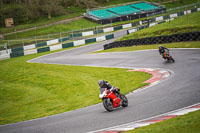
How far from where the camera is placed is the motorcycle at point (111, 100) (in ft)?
36.2

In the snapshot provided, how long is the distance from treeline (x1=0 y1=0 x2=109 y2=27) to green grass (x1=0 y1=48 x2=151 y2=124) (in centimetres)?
3992

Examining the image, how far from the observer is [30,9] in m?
61.5

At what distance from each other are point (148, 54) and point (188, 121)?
17872 millimetres

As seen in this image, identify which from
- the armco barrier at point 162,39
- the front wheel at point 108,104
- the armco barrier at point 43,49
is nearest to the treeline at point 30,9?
the armco barrier at point 43,49

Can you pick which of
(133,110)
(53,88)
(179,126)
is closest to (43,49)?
(53,88)

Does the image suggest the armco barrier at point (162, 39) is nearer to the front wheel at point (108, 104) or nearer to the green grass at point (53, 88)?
the green grass at point (53, 88)

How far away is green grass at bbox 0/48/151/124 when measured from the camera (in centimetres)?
1377

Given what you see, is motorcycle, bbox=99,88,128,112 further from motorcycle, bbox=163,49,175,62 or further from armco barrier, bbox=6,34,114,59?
armco barrier, bbox=6,34,114,59

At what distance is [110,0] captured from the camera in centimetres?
8125

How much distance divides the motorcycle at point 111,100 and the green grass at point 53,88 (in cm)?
238

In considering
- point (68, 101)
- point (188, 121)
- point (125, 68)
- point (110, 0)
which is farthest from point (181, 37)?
point (110, 0)

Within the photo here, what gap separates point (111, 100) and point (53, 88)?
7323 mm

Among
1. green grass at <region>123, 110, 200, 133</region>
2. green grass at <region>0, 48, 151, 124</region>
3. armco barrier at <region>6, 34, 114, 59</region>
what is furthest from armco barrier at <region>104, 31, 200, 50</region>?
green grass at <region>123, 110, 200, 133</region>

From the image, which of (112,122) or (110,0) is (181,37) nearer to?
(112,122)
